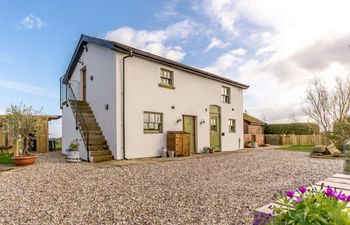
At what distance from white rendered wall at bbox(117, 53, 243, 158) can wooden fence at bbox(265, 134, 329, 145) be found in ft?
34.7

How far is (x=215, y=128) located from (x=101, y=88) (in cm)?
806

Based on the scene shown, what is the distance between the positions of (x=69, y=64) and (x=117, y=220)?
14.4 m

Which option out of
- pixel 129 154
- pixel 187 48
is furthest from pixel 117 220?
pixel 187 48

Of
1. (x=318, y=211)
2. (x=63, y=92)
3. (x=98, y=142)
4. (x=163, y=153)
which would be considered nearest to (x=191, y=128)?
(x=163, y=153)

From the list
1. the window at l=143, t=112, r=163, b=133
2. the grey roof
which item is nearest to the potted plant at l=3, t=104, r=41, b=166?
the grey roof

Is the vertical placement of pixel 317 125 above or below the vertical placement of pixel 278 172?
above

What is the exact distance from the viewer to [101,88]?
12.2 metres

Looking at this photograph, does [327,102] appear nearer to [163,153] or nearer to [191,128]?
[191,128]

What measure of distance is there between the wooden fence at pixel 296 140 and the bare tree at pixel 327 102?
1.16 metres

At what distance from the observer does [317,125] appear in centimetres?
2441

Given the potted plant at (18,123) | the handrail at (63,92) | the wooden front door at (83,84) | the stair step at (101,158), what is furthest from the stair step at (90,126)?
the handrail at (63,92)

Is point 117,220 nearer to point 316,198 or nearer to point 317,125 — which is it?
point 316,198

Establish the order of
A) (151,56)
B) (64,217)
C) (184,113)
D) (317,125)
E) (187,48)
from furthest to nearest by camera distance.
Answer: (317,125) < (187,48) < (184,113) < (151,56) < (64,217)

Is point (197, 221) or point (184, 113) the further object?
point (184, 113)
